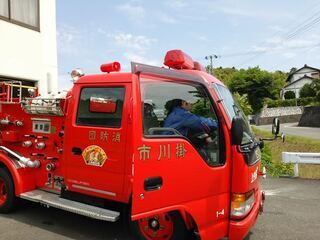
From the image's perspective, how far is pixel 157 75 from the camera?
15.3ft

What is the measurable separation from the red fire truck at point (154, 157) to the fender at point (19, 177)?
352mm

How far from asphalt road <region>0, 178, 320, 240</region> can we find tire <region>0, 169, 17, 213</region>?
14 centimetres

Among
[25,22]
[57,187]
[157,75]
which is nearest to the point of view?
[157,75]

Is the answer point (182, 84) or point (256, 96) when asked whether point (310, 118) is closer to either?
point (256, 96)

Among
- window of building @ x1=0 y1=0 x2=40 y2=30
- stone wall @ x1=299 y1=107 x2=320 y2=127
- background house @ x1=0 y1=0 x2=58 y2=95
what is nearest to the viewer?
background house @ x1=0 y1=0 x2=58 y2=95

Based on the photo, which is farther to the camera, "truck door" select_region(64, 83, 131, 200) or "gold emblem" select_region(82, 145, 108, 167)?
"gold emblem" select_region(82, 145, 108, 167)

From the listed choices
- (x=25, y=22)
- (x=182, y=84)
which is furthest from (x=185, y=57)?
(x=25, y=22)

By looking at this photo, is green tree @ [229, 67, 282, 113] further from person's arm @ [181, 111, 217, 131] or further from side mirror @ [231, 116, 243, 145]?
side mirror @ [231, 116, 243, 145]

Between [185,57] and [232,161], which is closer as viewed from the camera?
[232,161]

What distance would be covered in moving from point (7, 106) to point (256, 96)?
57038mm

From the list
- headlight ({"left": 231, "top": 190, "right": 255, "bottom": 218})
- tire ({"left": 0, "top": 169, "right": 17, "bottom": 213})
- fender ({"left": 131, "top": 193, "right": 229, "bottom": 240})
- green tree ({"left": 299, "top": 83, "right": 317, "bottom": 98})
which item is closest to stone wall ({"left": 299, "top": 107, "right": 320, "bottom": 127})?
green tree ({"left": 299, "top": 83, "right": 317, "bottom": 98})

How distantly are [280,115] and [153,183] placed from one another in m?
53.6

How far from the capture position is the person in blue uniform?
15.9ft

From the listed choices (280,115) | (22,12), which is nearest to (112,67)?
(22,12)
